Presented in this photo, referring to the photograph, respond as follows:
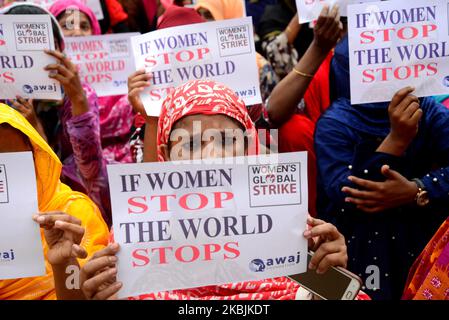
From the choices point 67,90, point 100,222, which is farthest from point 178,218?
point 67,90

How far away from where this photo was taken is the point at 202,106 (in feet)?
7.93

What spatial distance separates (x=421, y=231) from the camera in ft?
9.96

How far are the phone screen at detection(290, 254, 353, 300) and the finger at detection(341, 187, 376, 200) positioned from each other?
2.67 feet

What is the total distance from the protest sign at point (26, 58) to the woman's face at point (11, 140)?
3.66 ft

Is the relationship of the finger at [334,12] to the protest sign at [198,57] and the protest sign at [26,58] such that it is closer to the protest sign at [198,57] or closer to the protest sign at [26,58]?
the protest sign at [198,57]

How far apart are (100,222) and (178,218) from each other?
0.64 metres

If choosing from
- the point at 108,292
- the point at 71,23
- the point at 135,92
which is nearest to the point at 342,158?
the point at 135,92

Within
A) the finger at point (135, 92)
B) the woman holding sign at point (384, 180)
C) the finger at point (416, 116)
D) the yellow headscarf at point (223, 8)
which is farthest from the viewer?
the yellow headscarf at point (223, 8)

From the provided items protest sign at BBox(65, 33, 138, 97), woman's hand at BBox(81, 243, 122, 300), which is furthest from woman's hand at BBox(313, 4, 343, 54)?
woman's hand at BBox(81, 243, 122, 300)

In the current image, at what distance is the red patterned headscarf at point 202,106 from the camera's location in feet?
7.93

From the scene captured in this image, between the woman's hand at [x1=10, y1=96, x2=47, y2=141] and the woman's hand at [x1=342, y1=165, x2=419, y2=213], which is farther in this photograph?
the woman's hand at [x1=10, y1=96, x2=47, y2=141]

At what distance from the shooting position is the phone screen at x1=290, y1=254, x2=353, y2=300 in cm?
209

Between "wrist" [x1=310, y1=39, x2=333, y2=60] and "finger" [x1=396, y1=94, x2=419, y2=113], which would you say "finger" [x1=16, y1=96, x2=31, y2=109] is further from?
"finger" [x1=396, y1=94, x2=419, y2=113]

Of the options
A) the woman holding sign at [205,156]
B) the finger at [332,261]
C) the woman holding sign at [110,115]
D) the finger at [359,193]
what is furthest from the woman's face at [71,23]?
the finger at [332,261]
